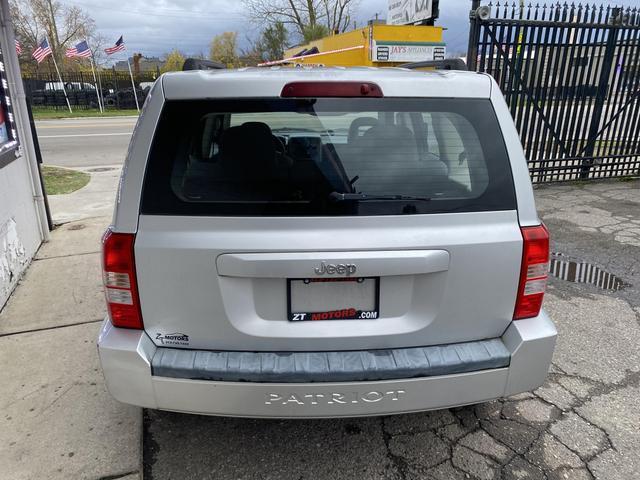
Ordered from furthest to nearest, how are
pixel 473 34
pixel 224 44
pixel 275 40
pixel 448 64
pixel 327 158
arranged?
pixel 224 44 < pixel 275 40 < pixel 473 34 < pixel 448 64 < pixel 327 158

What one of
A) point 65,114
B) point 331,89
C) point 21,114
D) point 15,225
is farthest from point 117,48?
point 331,89

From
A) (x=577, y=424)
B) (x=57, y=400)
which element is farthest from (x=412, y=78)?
(x=57, y=400)

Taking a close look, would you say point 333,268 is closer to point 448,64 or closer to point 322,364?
point 322,364

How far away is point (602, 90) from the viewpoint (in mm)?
7855

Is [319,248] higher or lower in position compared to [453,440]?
higher

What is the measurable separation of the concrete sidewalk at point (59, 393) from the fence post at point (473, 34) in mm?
5835

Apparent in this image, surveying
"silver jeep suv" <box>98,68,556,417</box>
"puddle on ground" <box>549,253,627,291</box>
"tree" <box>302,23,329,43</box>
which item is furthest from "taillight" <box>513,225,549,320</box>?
"tree" <box>302,23,329,43</box>

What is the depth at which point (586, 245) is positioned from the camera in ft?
17.9

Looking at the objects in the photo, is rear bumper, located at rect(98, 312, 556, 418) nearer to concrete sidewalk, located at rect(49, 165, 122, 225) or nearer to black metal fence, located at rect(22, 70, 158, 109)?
concrete sidewalk, located at rect(49, 165, 122, 225)

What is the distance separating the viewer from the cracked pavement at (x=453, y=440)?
2.33 metres

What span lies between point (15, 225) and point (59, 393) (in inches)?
95.5

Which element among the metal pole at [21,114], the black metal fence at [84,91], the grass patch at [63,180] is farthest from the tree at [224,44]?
the metal pole at [21,114]

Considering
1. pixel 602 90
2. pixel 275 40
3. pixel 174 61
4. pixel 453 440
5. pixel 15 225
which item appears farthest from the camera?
pixel 174 61

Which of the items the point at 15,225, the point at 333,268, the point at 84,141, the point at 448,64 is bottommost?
the point at 84,141
